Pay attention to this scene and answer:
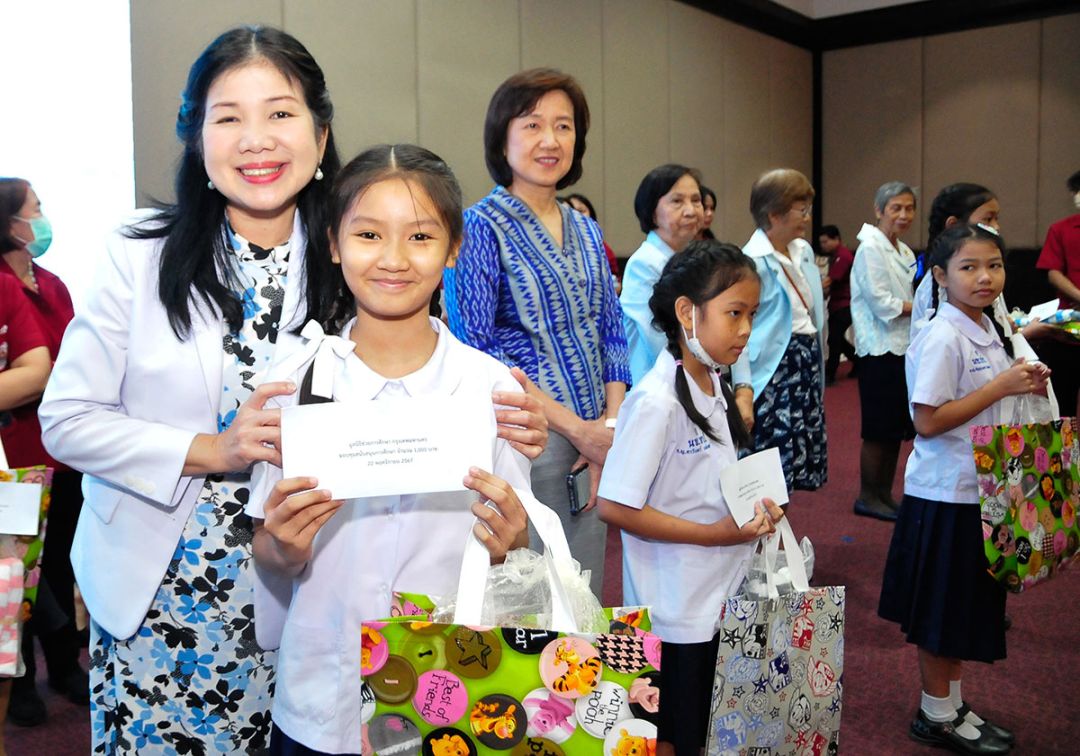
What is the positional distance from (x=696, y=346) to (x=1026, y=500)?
0.88 metres

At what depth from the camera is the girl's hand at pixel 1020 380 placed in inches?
92.1

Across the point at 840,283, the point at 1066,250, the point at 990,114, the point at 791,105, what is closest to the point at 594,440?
the point at 1066,250

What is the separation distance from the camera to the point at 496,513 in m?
1.10

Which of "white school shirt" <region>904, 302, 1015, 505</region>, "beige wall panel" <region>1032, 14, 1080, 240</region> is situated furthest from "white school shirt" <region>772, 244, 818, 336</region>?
"beige wall panel" <region>1032, 14, 1080, 240</region>

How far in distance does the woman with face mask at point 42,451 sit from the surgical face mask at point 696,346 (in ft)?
6.26

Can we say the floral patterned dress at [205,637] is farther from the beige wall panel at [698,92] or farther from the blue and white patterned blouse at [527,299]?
the beige wall panel at [698,92]

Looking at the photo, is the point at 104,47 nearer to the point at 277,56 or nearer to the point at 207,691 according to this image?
the point at 277,56

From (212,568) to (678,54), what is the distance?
771cm

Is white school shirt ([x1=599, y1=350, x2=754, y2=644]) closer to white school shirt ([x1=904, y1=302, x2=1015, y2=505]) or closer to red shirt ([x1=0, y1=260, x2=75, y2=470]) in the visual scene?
white school shirt ([x1=904, y1=302, x2=1015, y2=505])

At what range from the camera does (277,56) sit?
1.32 m

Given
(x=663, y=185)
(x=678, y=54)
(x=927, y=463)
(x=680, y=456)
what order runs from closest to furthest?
(x=680, y=456), (x=927, y=463), (x=663, y=185), (x=678, y=54)

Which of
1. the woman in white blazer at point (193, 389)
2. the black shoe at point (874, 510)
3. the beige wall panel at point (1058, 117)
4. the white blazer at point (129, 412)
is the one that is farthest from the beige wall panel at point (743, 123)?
the white blazer at point (129, 412)

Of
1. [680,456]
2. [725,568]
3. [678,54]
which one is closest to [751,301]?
[680,456]

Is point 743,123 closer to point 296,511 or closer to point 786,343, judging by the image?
point 786,343
